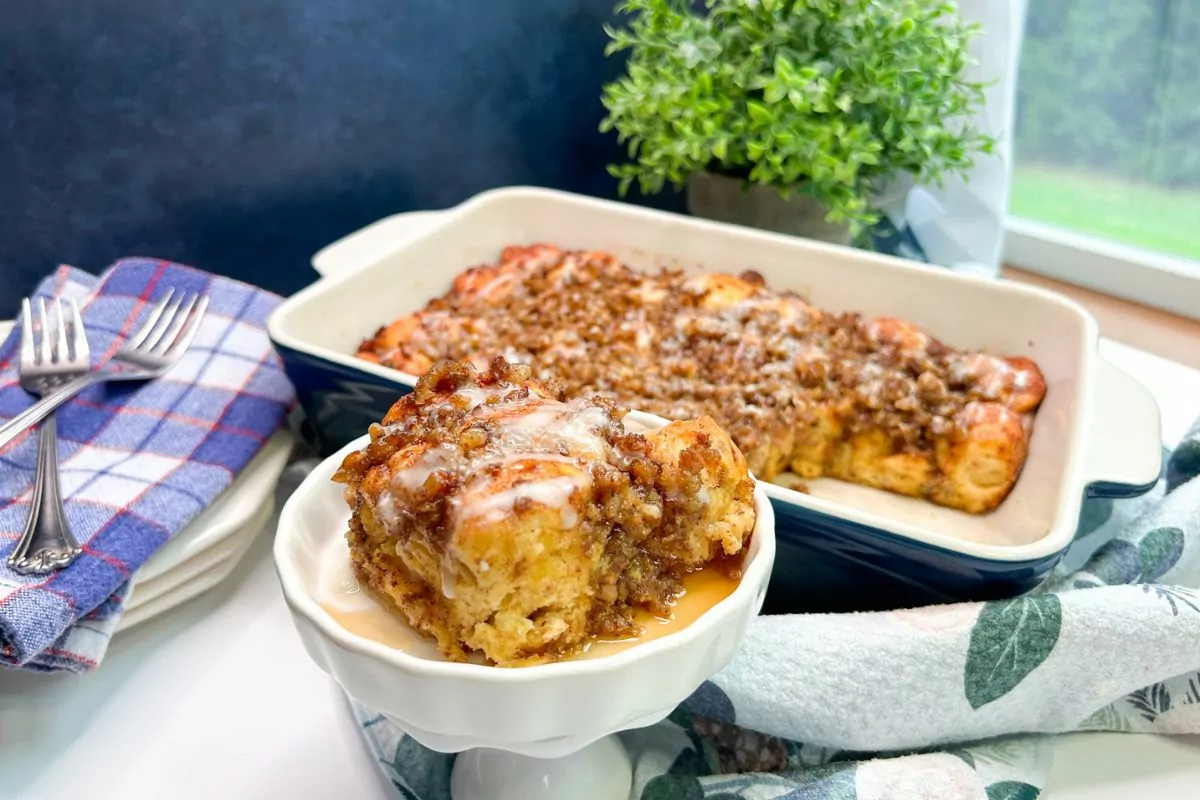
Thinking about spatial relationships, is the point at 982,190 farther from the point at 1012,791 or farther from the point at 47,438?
the point at 47,438

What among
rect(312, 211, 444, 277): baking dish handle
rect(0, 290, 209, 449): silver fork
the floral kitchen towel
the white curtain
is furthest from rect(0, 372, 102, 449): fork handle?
the white curtain

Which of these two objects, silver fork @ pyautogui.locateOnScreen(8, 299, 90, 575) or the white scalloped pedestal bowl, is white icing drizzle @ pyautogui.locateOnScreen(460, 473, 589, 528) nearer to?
the white scalloped pedestal bowl

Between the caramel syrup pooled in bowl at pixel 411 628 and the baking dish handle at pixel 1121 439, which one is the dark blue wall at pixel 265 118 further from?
the baking dish handle at pixel 1121 439

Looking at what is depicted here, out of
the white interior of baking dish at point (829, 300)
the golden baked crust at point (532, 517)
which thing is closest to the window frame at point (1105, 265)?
the white interior of baking dish at point (829, 300)

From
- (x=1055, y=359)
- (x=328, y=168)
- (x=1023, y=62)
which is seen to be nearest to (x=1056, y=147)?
(x=1023, y=62)

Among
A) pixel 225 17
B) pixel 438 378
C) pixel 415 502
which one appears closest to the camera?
pixel 415 502

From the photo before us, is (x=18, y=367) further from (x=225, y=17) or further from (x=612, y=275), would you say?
(x=612, y=275)
